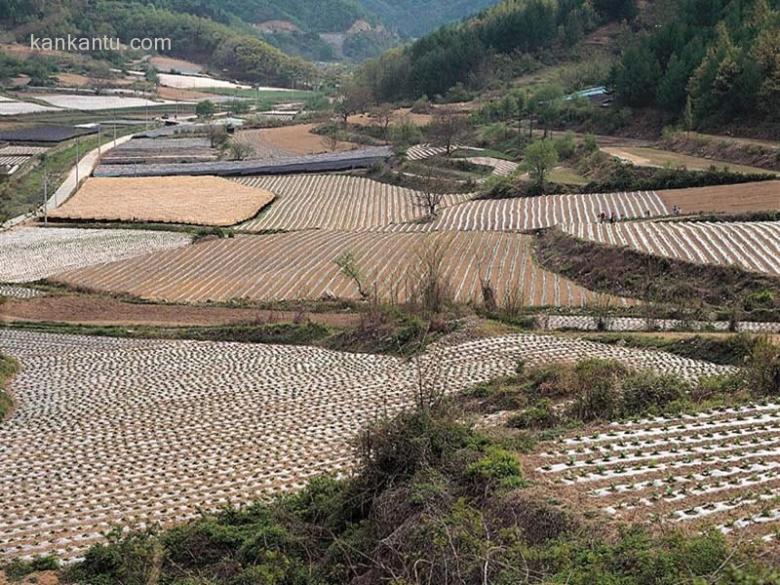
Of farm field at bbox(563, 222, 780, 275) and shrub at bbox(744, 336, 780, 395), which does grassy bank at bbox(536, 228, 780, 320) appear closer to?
farm field at bbox(563, 222, 780, 275)

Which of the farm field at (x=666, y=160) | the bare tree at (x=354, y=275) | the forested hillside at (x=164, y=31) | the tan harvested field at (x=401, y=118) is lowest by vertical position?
the bare tree at (x=354, y=275)

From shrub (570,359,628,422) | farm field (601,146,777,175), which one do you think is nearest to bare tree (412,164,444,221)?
farm field (601,146,777,175)

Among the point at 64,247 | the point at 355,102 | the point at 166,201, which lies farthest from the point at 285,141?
Answer: the point at 64,247

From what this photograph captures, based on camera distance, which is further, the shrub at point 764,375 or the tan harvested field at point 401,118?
the tan harvested field at point 401,118

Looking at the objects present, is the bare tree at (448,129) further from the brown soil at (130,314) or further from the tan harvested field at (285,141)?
the brown soil at (130,314)

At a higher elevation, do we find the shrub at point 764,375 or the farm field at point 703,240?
the shrub at point 764,375

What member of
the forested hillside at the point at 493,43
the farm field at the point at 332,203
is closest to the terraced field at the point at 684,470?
the farm field at the point at 332,203
